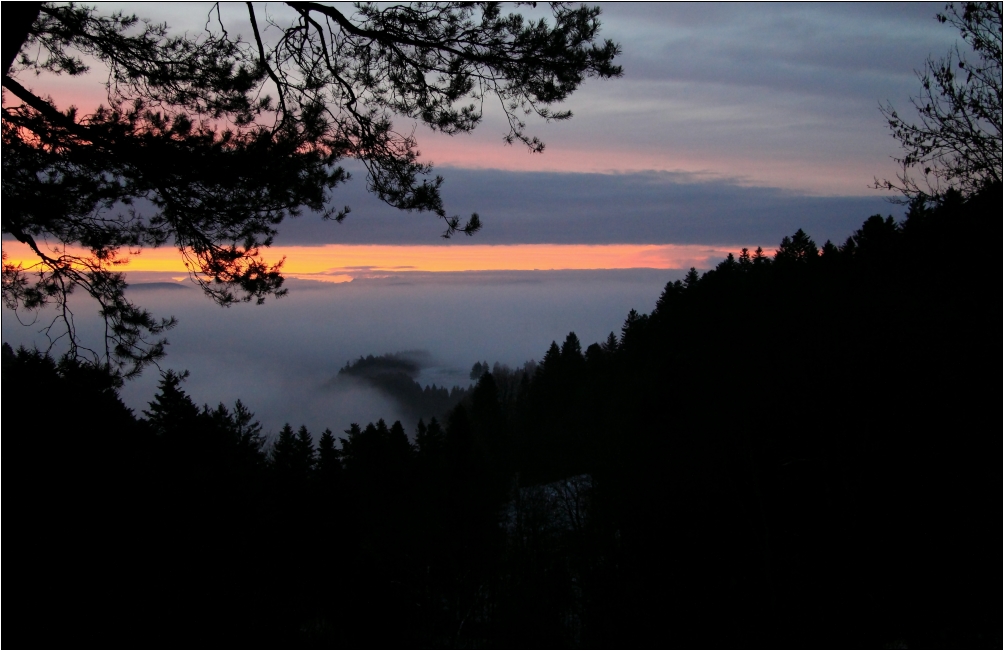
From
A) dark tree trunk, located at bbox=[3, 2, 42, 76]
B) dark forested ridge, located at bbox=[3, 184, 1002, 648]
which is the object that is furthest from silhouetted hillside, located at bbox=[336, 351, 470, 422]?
dark tree trunk, located at bbox=[3, 2, 42, 76]

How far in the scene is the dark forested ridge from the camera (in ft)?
22.7

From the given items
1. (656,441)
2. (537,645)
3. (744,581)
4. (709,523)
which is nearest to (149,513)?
(537,645)

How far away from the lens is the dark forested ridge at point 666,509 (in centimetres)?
691

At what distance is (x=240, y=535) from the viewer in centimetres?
1164

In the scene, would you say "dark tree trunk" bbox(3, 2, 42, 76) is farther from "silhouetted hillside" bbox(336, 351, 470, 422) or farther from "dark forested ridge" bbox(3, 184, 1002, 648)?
"silhouetted hillside" bbox(336, 351, 470, 422)

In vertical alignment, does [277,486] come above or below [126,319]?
below

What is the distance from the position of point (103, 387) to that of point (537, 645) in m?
8.22

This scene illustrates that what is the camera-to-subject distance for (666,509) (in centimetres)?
1579

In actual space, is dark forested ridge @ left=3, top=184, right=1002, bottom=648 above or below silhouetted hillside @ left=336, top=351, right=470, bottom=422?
above

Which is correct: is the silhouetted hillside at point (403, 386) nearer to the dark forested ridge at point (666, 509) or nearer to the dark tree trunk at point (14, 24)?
the dark forested ridge at point (666, 509)

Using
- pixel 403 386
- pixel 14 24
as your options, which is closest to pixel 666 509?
pixel 14 24

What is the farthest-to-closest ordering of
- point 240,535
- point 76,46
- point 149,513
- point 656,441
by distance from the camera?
point 656,441
point 240,535
point 149,513
point 76,46

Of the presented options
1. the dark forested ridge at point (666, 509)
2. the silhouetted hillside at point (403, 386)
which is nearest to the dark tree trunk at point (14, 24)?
the dark forested ridge at point (666, 509)

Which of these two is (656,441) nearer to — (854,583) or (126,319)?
(854,583)
